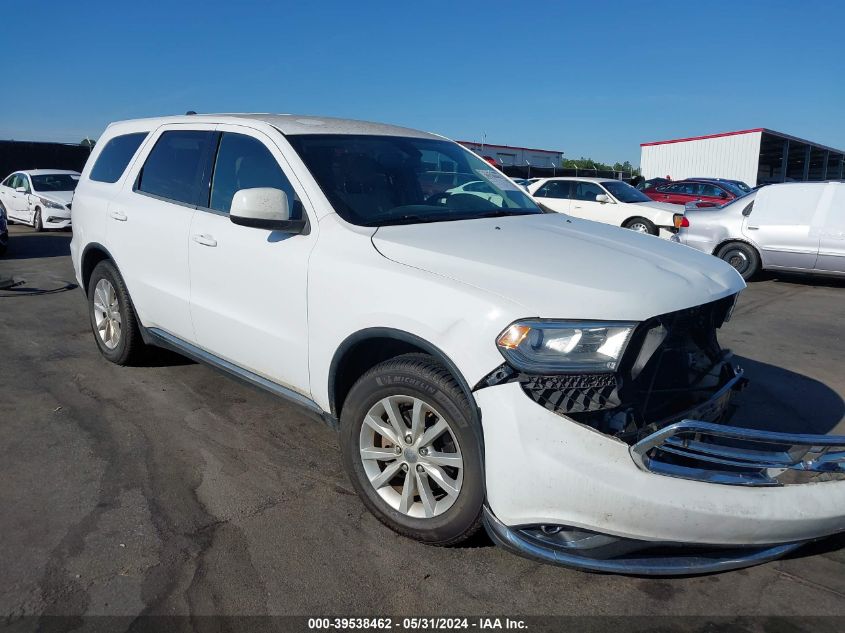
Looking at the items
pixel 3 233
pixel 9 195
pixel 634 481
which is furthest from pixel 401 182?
pixel 9 195

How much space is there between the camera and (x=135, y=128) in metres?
5.15

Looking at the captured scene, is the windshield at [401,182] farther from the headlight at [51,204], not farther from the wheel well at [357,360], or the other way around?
the headlight at [51,204]

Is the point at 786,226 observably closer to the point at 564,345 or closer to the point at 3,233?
the point at 564,345

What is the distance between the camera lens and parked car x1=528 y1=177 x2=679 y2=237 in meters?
14.0

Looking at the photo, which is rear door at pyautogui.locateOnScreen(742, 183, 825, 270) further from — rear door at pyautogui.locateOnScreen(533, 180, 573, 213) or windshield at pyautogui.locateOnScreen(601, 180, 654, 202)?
rear door at pyautogui.locateOnScreen(533, 180, 573, 213)

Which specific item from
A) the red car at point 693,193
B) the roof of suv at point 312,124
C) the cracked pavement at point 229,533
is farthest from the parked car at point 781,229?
the red car at point 693,193

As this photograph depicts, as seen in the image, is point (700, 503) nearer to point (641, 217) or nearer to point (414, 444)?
point (414, 444)

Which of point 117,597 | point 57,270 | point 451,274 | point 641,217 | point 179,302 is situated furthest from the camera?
point 641,217

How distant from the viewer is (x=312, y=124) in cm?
406

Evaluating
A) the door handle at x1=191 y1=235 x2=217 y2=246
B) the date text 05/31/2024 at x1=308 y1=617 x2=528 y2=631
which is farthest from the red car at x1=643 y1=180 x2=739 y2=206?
the date text 05/31/2024 at x1=308 y1=617 x2=528 y2=631

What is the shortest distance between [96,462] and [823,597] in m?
3.55

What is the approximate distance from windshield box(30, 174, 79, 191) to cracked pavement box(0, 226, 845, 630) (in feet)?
39.9

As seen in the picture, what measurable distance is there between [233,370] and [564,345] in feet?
7.05

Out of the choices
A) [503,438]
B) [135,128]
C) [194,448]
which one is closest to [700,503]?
[503,438]
